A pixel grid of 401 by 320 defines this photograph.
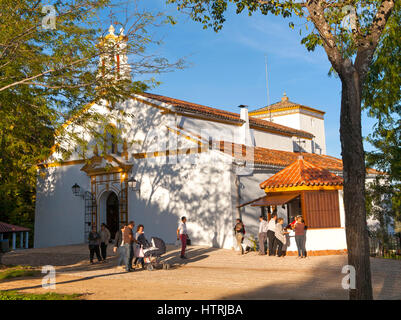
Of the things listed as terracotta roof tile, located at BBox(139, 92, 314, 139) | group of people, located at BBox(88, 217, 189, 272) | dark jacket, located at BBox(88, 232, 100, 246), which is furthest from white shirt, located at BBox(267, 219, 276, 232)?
terracotta roof tile, located at BBox(139, 92, 314, 139)

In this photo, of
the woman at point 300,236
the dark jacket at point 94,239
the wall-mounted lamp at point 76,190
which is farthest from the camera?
the wall-mounted lamp at point 76,190

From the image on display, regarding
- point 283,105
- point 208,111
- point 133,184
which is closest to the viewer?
point 133,184

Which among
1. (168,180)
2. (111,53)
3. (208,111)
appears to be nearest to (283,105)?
(208,111)

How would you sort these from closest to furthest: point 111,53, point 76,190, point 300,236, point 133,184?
point 111,53 < point 300,236 < point 133,184 < point 76,190

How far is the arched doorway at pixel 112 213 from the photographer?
25578 mm

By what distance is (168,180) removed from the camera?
75.9ft

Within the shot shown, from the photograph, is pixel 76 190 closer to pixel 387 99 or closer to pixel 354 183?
pixel 387 99

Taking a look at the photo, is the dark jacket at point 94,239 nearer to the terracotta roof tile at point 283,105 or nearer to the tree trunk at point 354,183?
the tree trunk at point 354,183

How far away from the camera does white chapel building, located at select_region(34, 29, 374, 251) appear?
21.3 metres

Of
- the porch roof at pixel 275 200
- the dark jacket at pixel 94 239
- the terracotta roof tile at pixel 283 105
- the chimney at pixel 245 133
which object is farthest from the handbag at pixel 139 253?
the terracotta roof tile at pixel 283 105

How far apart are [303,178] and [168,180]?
7.55 meters

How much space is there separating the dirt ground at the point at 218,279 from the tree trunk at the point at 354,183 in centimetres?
251

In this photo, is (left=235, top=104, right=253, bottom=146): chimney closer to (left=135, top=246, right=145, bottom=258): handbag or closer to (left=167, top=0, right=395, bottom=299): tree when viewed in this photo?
(left=135, top=246, right=145, bottom=258): handbag

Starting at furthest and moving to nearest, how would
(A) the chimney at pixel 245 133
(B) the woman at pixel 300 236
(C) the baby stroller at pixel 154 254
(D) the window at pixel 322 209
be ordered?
(A) the chimney at pixel 245 133 < (D) the window at pixel 322 209 < (B) the woman at pixel 300 236 < (C) the baby stroller at pixel 154 254
